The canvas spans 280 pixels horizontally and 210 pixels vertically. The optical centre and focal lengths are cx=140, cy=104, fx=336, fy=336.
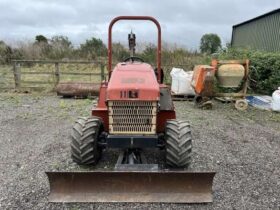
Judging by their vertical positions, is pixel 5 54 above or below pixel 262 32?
below

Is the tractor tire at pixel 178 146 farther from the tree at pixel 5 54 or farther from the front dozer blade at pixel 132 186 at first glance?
the tree at pixel 5 54

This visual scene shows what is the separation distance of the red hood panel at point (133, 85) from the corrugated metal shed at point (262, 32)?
10.9 meters

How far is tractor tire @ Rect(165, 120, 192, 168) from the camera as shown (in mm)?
3955

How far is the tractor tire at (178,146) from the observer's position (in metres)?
3.96

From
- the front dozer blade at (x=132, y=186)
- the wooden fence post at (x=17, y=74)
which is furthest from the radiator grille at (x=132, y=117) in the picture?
the wooden fence post at (x=17, y=74)

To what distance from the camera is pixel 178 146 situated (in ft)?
13.0

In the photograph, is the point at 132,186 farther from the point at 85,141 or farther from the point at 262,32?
the point at 262,32

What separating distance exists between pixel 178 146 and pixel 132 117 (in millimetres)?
644

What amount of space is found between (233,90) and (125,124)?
6.43 metres

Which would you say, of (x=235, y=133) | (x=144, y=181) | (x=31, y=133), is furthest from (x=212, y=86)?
(x=144, y=181)

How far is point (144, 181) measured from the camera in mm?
3543

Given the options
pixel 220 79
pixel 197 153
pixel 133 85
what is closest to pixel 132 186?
pixel 133 85

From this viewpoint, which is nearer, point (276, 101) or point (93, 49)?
point (276, 101)

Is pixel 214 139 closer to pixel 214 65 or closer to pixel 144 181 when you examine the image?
pixel 144 181
